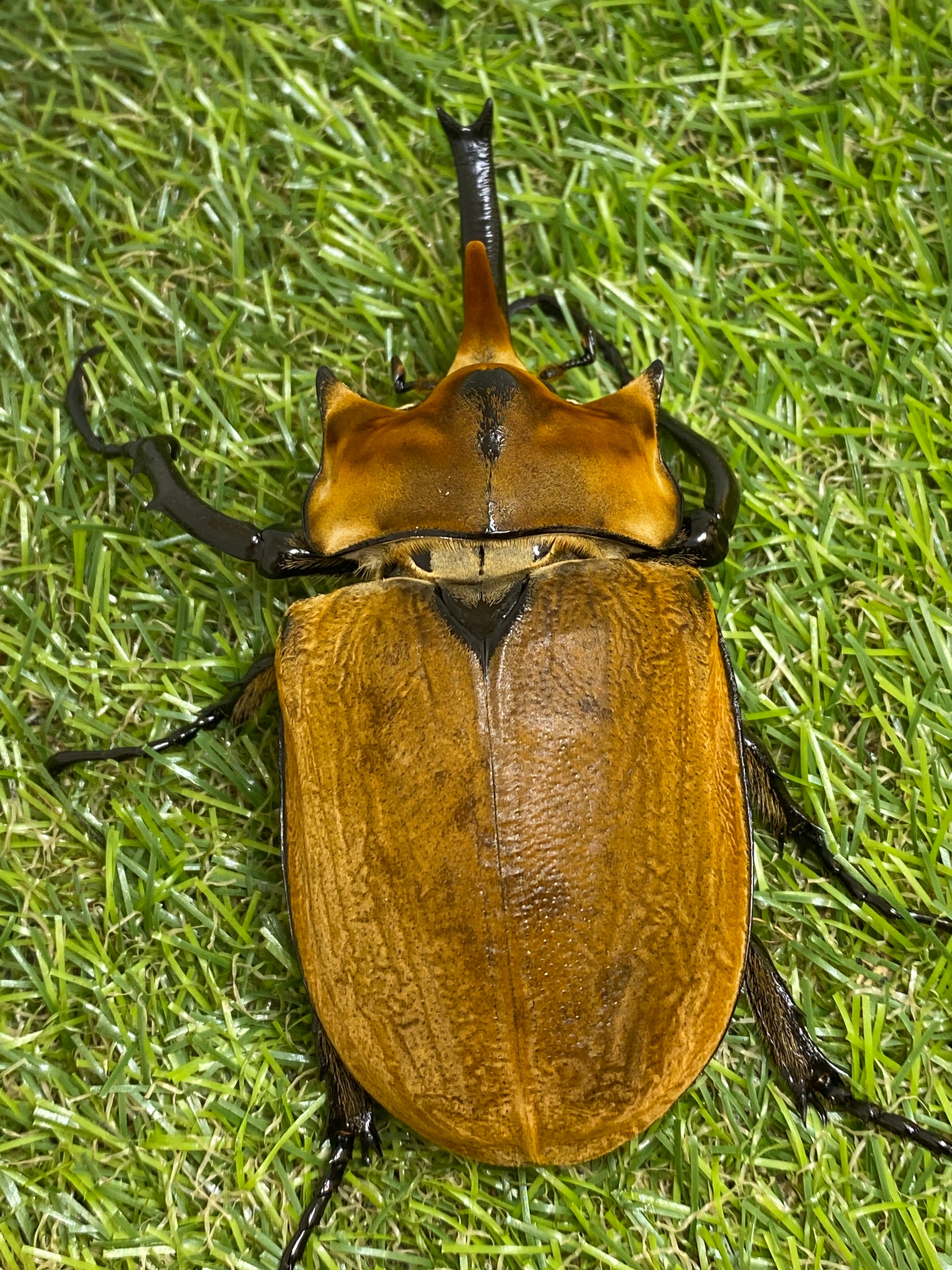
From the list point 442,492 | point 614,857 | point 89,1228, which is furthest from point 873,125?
point 89,1228

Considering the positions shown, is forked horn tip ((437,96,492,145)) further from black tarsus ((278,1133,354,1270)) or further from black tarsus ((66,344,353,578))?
black tarsus ((278,1133,354,1270))

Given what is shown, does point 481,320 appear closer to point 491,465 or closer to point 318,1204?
point 491,465

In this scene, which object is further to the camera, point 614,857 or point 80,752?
point 80,752

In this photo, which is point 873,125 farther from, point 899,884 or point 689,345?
point 899,884

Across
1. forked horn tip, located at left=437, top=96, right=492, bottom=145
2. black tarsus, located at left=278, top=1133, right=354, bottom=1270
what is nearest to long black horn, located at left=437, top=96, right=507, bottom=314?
forked horn tip, located at left=437, top=96, right=492, bottom=145

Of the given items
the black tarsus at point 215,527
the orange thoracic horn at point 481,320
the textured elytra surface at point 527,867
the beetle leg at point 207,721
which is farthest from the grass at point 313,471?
the textured elytra surface at point 527,867

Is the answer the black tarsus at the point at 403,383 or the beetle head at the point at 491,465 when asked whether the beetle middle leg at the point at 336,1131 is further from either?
the black tarsus at the point at 403,383
